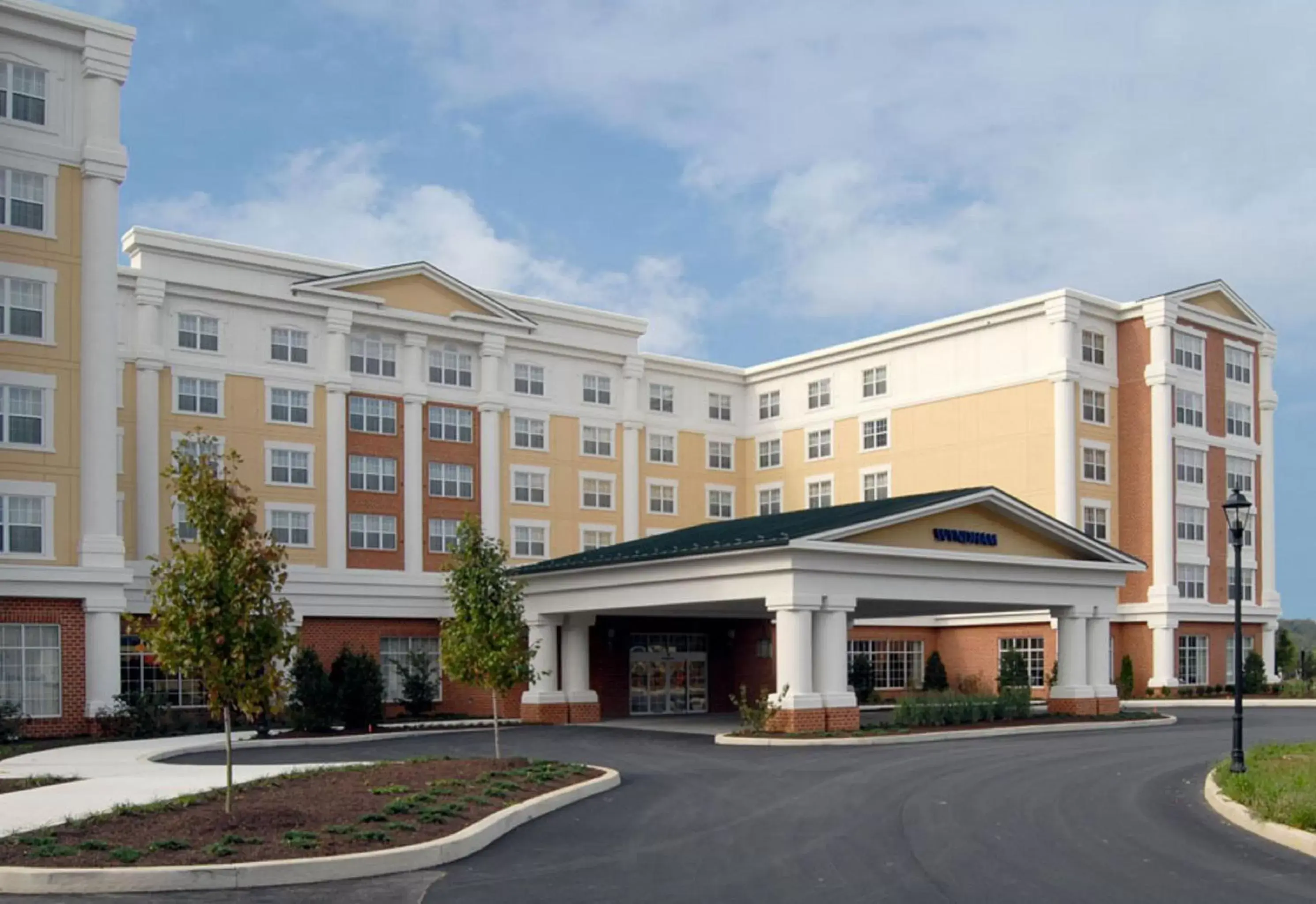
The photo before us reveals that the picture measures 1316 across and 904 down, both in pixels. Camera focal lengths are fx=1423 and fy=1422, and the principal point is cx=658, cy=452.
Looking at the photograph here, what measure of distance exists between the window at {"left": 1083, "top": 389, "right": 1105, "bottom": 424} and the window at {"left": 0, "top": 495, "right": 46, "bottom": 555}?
40025mm

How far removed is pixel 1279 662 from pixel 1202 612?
12382 mm

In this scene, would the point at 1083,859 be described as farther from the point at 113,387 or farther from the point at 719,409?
the point at 719,409

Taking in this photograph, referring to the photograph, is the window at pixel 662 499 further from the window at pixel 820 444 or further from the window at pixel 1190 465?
the window at pixel 1190 465

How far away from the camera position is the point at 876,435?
64.1 m

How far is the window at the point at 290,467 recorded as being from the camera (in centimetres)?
4975

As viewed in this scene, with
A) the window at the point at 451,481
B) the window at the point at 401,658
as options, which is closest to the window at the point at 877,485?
the window at the point at 451,481

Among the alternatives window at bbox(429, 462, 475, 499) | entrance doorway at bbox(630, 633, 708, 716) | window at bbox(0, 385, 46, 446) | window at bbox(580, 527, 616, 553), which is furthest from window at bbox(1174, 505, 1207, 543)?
window at bbox(0, 385, 46, 446)

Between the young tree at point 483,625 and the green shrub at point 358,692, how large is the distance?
14633 millimetres

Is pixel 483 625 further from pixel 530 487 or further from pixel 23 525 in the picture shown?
pixel 530 487

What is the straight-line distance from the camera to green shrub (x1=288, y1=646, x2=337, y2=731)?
38.2 metres

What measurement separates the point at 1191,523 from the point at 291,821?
170 ft

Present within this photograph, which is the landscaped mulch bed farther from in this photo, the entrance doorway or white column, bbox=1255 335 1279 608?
white column, bbox=1255 335 1279 608

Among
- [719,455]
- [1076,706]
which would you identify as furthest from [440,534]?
[1076,706]

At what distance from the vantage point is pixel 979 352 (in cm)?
6034
